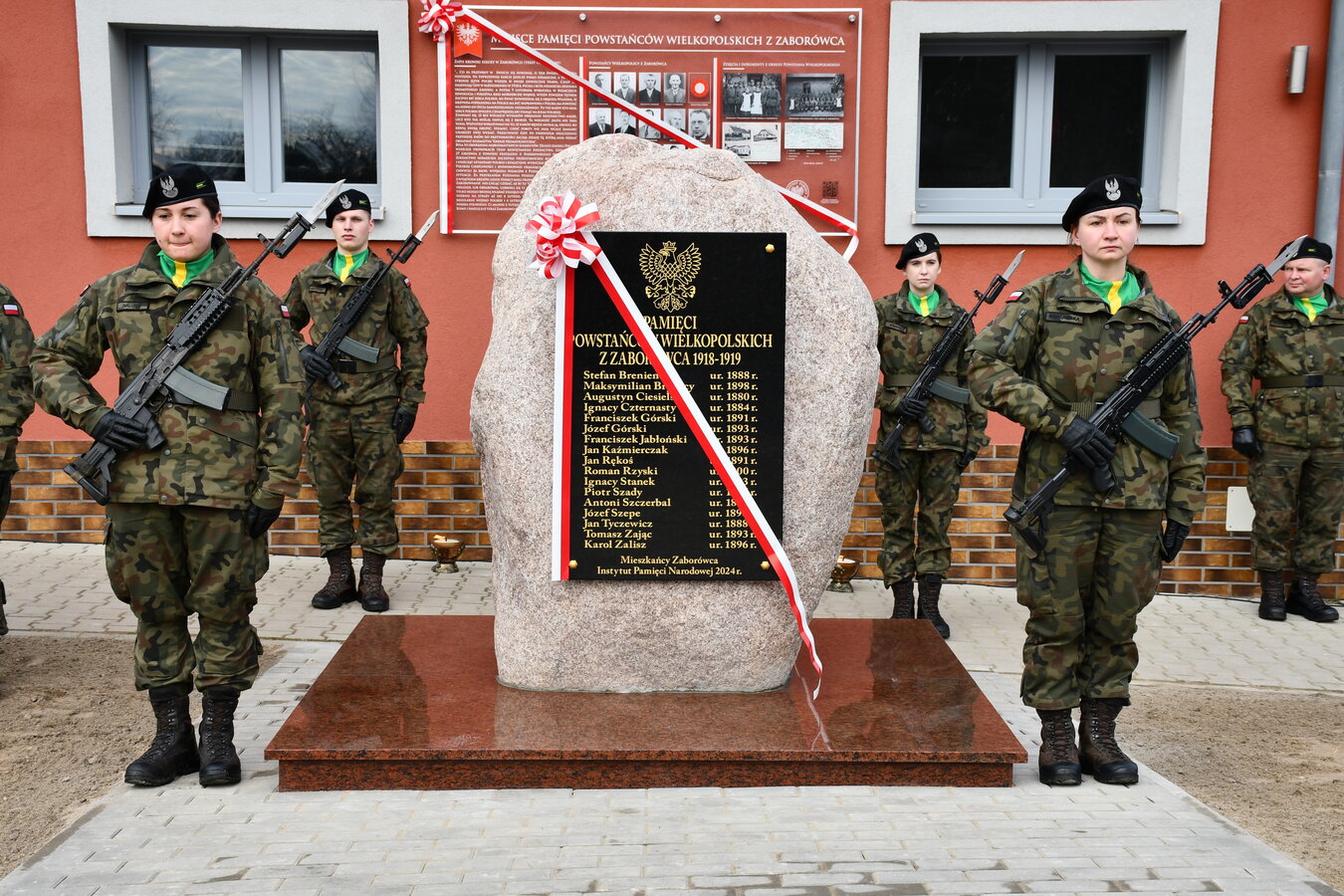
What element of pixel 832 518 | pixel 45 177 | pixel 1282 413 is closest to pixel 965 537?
pixel 1282 413

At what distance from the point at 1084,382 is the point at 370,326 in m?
4.15

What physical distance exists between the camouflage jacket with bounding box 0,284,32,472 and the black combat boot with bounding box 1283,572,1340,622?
23.2ft

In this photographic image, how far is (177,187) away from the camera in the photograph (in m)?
4.01

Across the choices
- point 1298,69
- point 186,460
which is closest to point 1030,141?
point 1298,69

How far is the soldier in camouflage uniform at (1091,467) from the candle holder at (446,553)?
4.17 m

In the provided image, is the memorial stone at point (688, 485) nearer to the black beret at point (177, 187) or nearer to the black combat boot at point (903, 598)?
the black beret at point (177, 187)

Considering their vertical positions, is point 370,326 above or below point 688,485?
above

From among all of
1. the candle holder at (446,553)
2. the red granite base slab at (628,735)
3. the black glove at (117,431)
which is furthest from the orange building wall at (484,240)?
the black glove at (117,431)

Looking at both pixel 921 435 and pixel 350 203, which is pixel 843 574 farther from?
pixel 350 203

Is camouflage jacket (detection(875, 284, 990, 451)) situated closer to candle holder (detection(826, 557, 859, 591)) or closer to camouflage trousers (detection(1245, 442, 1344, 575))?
candle holder (detection(826, 557, 859, 591))

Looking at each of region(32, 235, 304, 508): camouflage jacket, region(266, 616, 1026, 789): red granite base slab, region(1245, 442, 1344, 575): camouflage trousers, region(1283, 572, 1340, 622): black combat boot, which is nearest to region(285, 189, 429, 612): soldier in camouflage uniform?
region(266, 616, 1026, 789): red granite base slab

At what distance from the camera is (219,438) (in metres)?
4.05

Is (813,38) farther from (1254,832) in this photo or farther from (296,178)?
(1254,832)

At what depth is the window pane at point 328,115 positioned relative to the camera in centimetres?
766
